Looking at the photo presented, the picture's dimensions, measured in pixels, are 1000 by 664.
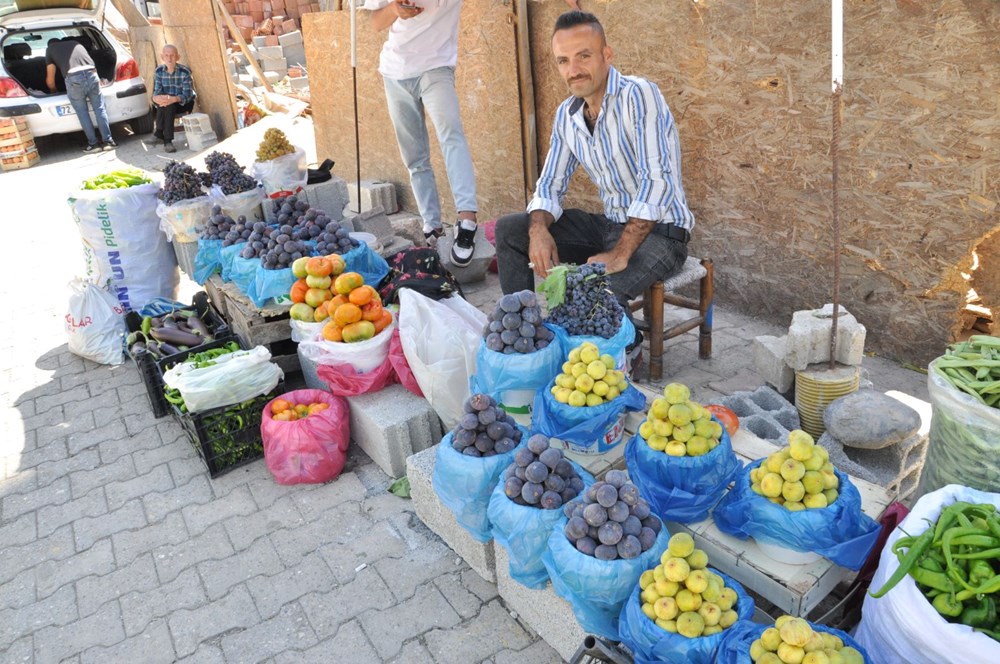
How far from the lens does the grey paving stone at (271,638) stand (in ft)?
9.13

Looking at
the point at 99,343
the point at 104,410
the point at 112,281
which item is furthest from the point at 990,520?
the point at 112,281

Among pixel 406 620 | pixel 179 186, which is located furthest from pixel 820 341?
pixel 179 186

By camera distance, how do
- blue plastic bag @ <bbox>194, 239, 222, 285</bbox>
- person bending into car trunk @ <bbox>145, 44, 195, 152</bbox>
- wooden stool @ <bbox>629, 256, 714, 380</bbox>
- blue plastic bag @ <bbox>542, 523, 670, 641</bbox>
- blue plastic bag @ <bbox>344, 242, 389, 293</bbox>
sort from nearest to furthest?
blue plastic bag @ <bbox>542, 523, 670, 641</bbox> → wooden stool @ <bbox>629, 256, 714, 380</bbox> → blue plastic bag @ <bbox>344, 242, 389, 293</bbox> → blue plastic bag @ <bbox>194, 239, 222, 285</bbox> → person bending into car trunk @ <bbox>145, 44, 195, 152</bbox>

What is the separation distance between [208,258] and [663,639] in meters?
4.25

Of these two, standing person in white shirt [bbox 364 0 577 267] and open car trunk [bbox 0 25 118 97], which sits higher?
open car trunk [bbox 0 25 118 97]

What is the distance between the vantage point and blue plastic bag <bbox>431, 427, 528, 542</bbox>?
278 centimetres

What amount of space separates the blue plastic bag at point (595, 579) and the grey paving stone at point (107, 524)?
7.50ft

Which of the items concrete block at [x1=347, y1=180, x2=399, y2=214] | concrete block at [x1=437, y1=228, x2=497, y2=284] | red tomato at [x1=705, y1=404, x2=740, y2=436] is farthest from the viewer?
concrete block at [x1=347, y1=180, x2=399, y2=214]

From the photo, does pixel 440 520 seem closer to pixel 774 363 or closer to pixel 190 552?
pixel 190 552

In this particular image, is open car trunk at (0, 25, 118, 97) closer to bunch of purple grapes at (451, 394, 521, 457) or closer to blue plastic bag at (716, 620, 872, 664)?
bunch of purple grapes at (451, 394, 521, 457)

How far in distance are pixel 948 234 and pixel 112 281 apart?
560cm

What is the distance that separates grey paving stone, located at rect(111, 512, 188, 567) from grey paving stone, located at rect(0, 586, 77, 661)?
0.84 ft

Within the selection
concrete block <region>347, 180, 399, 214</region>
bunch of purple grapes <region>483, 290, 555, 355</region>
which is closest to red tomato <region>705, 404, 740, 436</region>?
bunch of purple grapes <region>483, 290, 555, 355</region>

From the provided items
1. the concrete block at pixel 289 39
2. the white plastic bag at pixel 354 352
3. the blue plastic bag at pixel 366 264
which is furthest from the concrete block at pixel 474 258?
the concrete block at pixel 289 39
